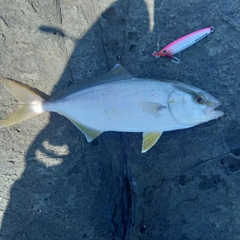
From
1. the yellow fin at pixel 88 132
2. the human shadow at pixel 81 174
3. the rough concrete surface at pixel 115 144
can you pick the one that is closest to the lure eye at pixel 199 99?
the rough concrete surface at pixel 115 144

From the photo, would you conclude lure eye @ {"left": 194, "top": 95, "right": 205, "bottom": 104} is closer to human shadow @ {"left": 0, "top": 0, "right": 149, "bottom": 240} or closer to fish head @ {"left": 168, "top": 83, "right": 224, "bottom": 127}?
fish head @ {"left": 168, "top": 83, "right": 224, "bottom": 127}

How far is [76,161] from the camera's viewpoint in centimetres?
266

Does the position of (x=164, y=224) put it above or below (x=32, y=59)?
below

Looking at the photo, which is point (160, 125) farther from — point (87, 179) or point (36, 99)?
point (36, 99)

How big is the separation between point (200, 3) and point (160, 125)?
1214 millimetres

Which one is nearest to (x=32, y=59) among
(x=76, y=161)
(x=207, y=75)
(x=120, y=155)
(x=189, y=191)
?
(x=76, y=161)

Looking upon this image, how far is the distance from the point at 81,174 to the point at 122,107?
72cm

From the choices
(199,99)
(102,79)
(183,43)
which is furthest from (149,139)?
(183,43)

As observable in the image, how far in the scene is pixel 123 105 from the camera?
95.5 inches

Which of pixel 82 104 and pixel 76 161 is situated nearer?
pixel 82 104

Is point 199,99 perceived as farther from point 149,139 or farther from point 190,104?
point 149,139

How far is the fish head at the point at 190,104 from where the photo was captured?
2355mm

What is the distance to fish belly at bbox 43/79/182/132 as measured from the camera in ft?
7.84

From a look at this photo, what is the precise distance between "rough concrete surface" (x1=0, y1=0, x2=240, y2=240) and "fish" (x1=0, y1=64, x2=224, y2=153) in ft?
0.57
